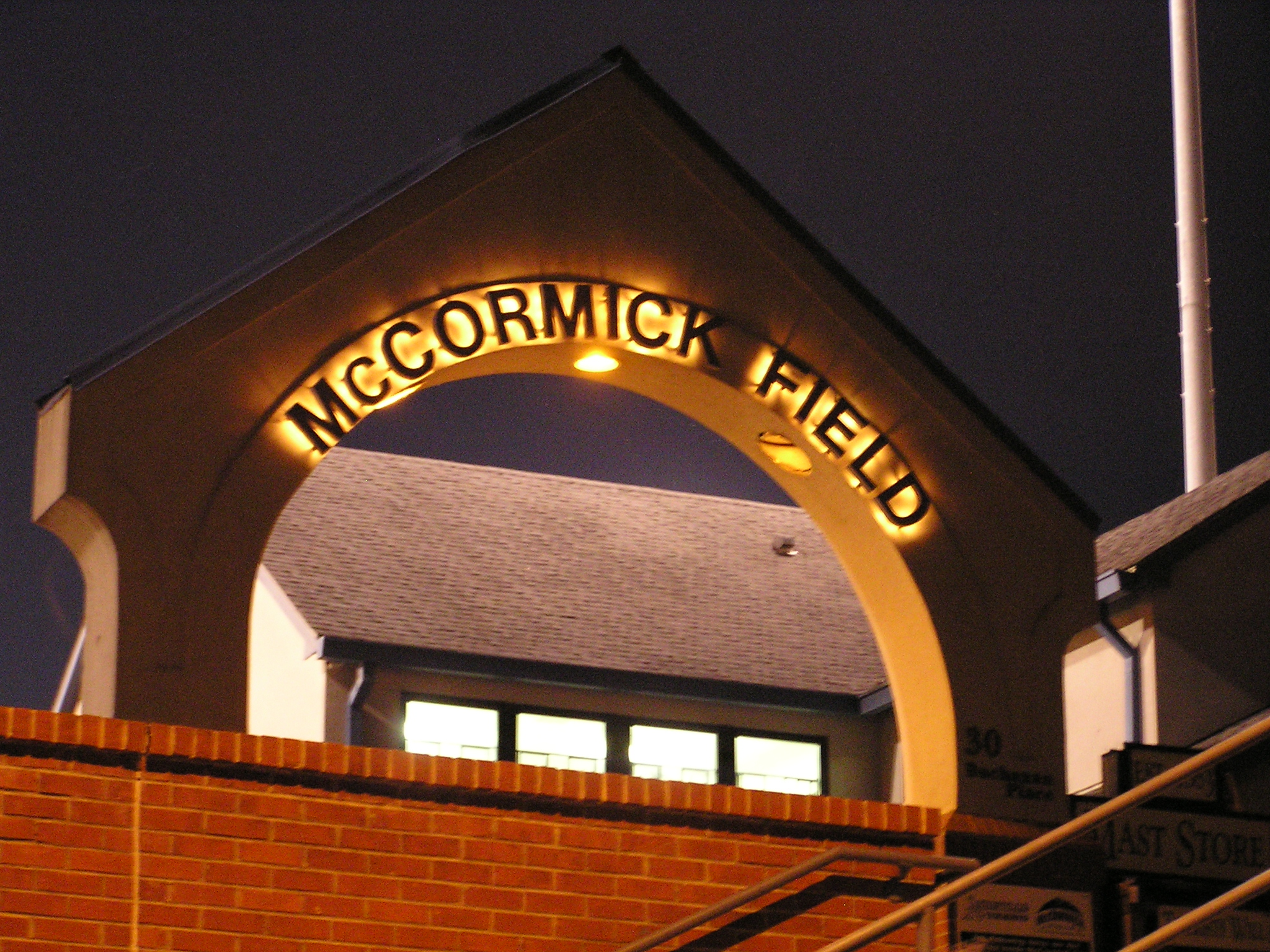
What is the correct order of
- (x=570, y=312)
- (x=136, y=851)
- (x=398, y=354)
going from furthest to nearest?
(x=570, y=312) < (x=398, y=354) < (x=136, y=851)

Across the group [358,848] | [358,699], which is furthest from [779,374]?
[358,699]

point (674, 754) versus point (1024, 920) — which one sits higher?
point (674, 754)

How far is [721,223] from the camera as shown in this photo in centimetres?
1026

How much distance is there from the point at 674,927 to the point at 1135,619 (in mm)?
11383

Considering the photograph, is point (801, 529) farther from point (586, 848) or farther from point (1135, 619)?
point (586, 848)

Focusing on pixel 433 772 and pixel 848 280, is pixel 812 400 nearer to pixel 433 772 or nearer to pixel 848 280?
pixel 848 280

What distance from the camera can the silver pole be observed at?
30891 mm

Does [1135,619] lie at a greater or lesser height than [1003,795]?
greater

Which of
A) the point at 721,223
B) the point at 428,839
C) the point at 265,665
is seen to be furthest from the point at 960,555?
the point at 265,665

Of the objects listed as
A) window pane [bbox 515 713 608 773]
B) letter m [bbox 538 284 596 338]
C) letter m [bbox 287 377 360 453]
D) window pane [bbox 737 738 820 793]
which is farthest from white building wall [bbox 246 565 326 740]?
letter m [bbox 287 377 360 453]

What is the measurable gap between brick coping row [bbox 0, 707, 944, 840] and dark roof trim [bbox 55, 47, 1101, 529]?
1584mm

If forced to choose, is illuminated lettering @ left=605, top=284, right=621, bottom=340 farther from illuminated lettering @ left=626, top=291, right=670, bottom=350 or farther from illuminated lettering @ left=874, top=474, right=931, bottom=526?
illuminated lettering @ left=874, top=474, right=931, bottom=526

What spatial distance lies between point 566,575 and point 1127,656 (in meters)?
6.61

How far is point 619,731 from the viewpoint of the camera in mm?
20922
